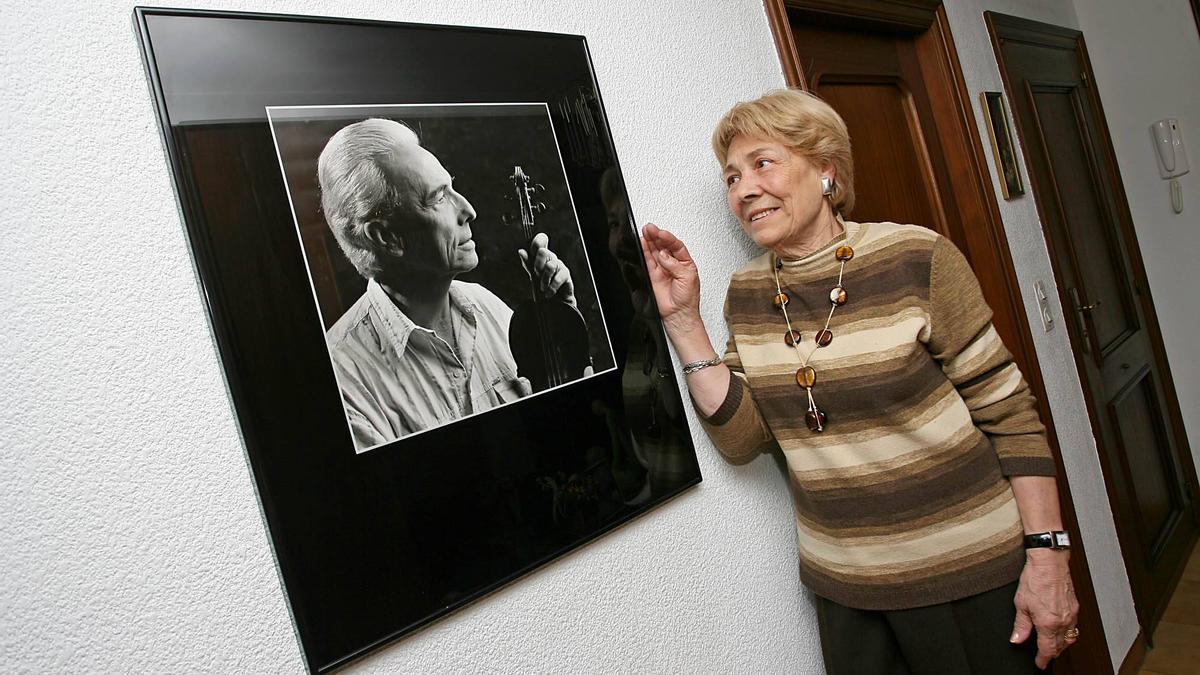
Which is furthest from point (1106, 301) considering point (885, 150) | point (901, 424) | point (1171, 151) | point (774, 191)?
point (774, 191)

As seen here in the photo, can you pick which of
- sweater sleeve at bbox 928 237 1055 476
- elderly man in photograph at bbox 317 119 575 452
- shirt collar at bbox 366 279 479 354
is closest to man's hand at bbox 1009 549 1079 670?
sweater sleeve at bbox 928 237 1055 476

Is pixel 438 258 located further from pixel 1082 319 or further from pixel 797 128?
pixel 1082 319

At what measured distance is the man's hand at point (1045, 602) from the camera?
1.20 metres

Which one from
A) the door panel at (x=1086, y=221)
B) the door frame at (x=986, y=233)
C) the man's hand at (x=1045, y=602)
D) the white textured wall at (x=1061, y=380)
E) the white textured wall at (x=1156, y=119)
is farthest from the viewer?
the white textured wall at (x=1156, y=119)

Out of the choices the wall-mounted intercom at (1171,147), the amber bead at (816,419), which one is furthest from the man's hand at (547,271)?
the wall-mounted intercom at (1171,147)

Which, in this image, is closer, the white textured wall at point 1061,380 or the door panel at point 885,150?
the door panel at point 885,150

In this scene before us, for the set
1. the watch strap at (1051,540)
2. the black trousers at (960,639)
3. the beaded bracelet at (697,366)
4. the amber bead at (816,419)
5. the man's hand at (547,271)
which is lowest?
the black trousers at (960,639)

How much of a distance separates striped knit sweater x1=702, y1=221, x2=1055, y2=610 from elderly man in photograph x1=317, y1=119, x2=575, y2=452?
0.46 m

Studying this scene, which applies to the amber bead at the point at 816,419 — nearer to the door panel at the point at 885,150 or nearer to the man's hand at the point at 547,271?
the man's hand at the point at 547,271

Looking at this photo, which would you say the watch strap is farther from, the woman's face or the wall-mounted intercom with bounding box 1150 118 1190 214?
the wall-mounted intercom with bounding box 1150 118 1190 214

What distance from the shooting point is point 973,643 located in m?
1.25

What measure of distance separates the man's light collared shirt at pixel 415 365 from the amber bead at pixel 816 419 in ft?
1.64

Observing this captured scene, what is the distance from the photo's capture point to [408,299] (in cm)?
89

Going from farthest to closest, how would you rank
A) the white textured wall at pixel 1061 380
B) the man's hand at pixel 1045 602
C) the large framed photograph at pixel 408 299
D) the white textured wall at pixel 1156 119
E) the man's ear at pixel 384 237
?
the white textured wall at pixel 1156 119
the white textured wall at pixel 1061 380
the man's hand at pixel 1045 602
the man's ear at pixel 384 237
the large framed photograph at pixel 408 299
